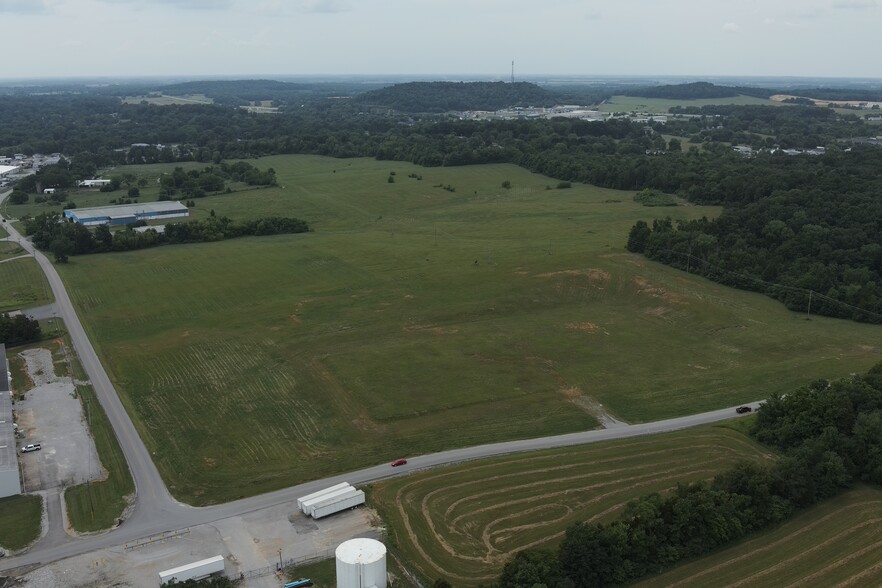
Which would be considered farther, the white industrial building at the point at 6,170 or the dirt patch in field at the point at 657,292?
the white industrial building at the point at 6,170

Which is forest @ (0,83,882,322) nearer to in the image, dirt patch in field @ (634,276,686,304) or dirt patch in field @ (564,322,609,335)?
dirt patch in field @ (634,276,686,304)

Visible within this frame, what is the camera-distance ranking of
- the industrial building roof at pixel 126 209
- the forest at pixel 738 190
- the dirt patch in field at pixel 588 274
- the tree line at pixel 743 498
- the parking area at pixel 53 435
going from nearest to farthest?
the tree line at pixel 743 498, the parking area at pixel 53 435, the forest at pixel 738 190, the dirt patch in field at pixel 588 274, the industrial building roof at pixel 126 209

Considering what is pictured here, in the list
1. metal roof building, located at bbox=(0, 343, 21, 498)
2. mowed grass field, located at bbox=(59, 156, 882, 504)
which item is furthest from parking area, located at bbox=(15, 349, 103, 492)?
mowed grass field, located at bbox=(59, 156, 882, 504)

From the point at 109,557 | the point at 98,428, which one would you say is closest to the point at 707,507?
the point at 109,557

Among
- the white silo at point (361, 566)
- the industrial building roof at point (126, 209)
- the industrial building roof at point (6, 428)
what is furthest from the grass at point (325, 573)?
the industrial building roof at point (126, 209)

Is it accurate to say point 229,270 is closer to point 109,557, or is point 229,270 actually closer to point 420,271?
point 420,271

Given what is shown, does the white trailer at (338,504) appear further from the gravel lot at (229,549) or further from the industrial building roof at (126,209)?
the industrial building roof at (126,209)
